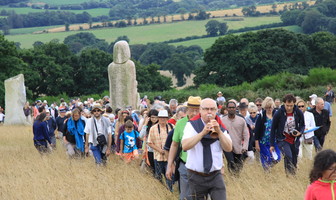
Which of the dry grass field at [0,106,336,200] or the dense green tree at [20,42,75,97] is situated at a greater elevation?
the dry grass field at [0,106,336,200]

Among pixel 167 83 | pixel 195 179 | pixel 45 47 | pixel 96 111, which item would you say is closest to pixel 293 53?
pixel 167 83

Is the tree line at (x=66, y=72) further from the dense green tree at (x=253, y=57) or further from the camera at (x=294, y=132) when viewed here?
the camera at (x=294, y=132)

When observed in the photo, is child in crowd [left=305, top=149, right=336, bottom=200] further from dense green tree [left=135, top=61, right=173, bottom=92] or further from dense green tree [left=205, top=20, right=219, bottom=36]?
dense green tree [left=205, top=20, right=219, bottom=36]

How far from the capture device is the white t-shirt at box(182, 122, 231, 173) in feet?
26.2

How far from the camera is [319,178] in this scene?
6.03 metres

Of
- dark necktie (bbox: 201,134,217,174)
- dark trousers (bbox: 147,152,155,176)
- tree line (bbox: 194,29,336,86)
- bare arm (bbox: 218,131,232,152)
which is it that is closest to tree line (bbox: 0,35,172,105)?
tree line (bbox: 194,29,336,86)

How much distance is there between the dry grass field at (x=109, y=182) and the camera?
35.7 feet

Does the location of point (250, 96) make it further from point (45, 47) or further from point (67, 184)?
point (45, 47)

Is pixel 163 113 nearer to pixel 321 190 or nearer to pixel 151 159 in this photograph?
pixel 151 159

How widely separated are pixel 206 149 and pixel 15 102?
2696cm

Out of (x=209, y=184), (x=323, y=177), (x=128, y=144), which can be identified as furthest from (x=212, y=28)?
(x=323, y=177)

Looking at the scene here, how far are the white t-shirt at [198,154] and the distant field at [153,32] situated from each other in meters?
132

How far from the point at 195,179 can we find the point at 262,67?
210 feet

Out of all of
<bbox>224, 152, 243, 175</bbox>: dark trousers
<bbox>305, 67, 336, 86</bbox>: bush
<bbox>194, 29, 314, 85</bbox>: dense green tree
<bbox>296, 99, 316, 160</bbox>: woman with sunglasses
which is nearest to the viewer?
<bbox>224, 152, 243, 175</bbox>: dark trousers
